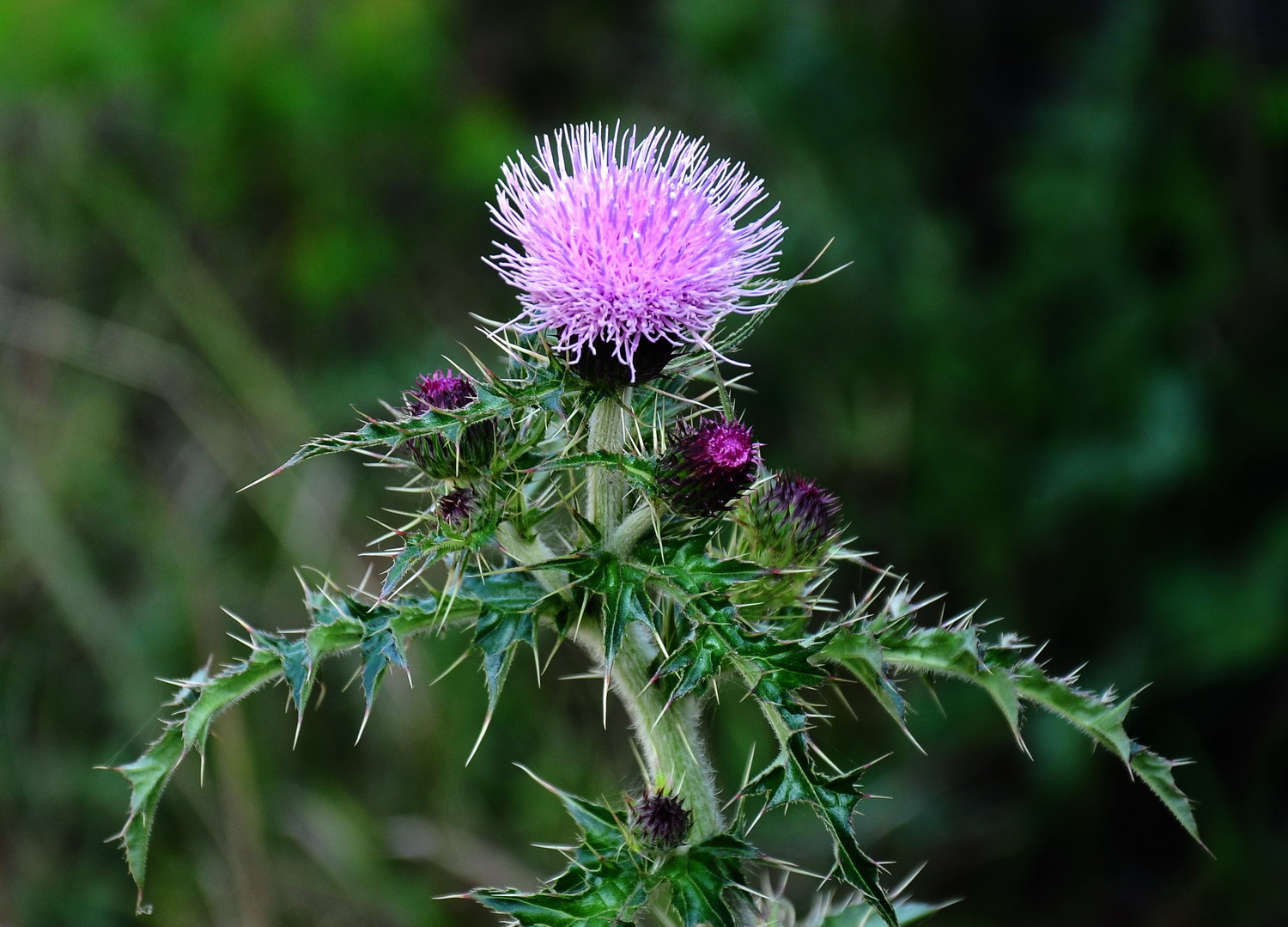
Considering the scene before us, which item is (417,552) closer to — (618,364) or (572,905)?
(618,364)

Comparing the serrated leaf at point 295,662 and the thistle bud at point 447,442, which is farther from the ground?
the thistle bud at point 447,442

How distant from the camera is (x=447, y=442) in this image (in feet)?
6.60

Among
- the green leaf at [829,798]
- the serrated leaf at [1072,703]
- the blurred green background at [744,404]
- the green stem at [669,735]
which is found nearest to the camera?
the green leaf at [829,798]

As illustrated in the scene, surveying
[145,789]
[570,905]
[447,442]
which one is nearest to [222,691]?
[145,789]

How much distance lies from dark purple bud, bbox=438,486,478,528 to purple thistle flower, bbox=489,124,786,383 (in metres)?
0.32

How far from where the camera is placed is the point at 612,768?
484 centimetres

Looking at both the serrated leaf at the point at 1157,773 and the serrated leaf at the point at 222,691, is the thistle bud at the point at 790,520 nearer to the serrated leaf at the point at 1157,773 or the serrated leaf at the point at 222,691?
the serrated leaf at the point at 1157,773

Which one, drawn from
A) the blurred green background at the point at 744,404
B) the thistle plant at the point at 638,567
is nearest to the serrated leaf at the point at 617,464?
the thistle plant at the point at 638,567

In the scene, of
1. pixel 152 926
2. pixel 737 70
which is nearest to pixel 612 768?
pixel 152 926

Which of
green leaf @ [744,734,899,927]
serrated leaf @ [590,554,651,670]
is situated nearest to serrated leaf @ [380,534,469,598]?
serrated leaf @ [590,554,651,670]

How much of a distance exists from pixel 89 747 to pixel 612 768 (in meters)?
2.50

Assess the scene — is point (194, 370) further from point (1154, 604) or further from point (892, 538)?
point (1154, 604)

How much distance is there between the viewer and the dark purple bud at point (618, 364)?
1.96m

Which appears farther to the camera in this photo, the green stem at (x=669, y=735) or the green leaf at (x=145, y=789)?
the green stem at (x=669, y=735)
